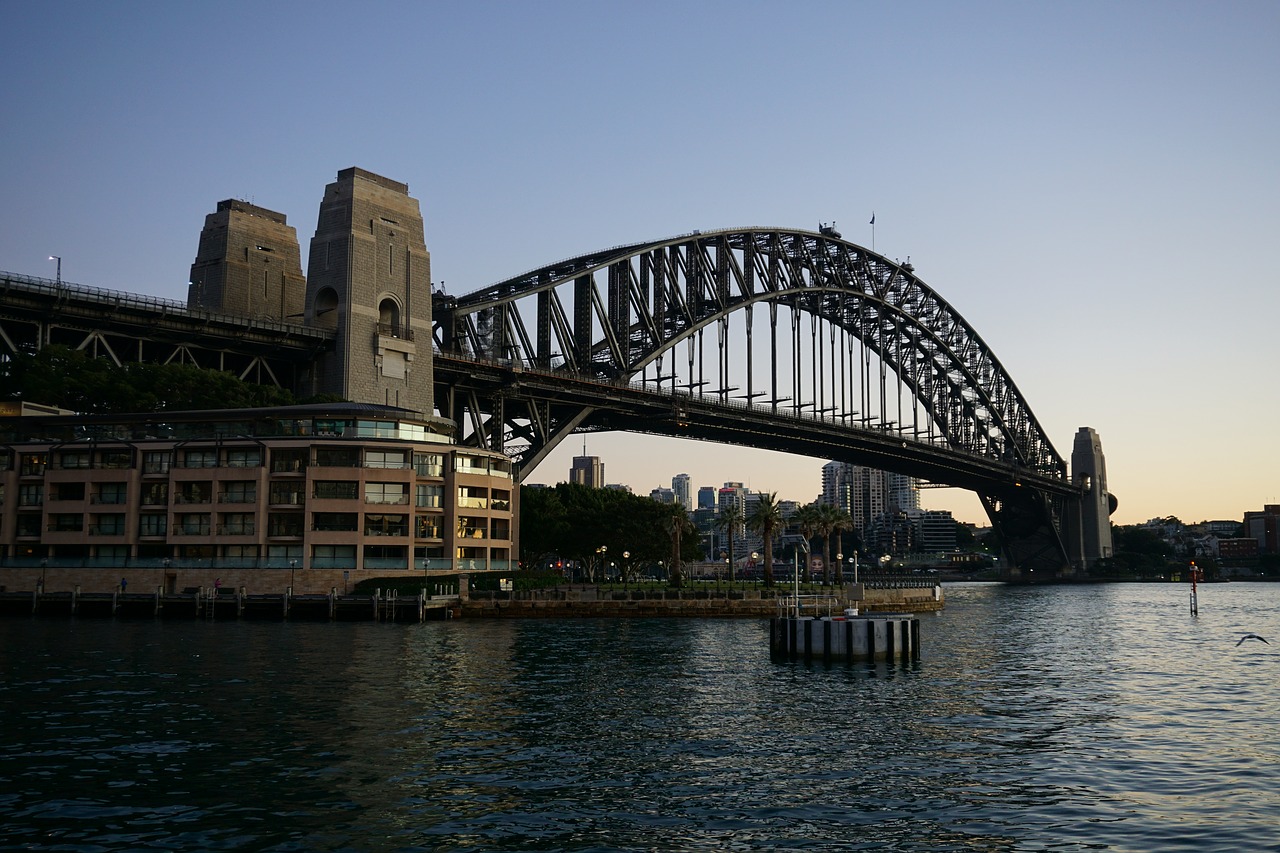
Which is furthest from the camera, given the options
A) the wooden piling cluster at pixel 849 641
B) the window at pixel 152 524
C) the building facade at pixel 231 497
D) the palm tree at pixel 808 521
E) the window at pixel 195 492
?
the palm tree at pixel 808 521

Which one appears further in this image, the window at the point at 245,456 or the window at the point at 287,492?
the window at the point at 245,456

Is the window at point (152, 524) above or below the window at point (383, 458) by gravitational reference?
below

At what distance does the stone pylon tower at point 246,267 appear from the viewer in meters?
112

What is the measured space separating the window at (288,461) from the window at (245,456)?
1.14 metres

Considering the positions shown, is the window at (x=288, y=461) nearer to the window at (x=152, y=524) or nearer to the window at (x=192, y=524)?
the window at (x=192, y=524)

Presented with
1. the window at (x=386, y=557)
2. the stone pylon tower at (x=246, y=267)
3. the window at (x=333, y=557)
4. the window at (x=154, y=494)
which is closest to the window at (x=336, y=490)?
the window at (x=333, y=557)

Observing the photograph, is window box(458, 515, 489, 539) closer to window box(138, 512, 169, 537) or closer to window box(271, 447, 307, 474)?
window box(271, 447, 307, 474)

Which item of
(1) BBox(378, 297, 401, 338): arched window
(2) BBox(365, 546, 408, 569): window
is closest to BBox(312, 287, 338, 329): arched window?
(1) BBox(378, 297, 401, 338): arched window

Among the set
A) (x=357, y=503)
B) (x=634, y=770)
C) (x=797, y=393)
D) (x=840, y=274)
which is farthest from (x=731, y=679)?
(x=840, y=274)

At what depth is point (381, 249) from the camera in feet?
340

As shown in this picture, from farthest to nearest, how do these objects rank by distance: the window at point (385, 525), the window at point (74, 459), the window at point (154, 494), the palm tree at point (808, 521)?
the palm tree at point (808, 521) < the window at point (74, 459) < the window at point (154, 494) < the window at point (385, 525)

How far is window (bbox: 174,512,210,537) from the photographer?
89438 millimetres

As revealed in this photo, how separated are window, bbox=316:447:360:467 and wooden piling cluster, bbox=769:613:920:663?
4227cm

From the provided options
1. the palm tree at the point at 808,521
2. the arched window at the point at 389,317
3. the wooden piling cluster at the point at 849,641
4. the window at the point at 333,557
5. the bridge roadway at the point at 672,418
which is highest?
the arched window at the point at 389,317
